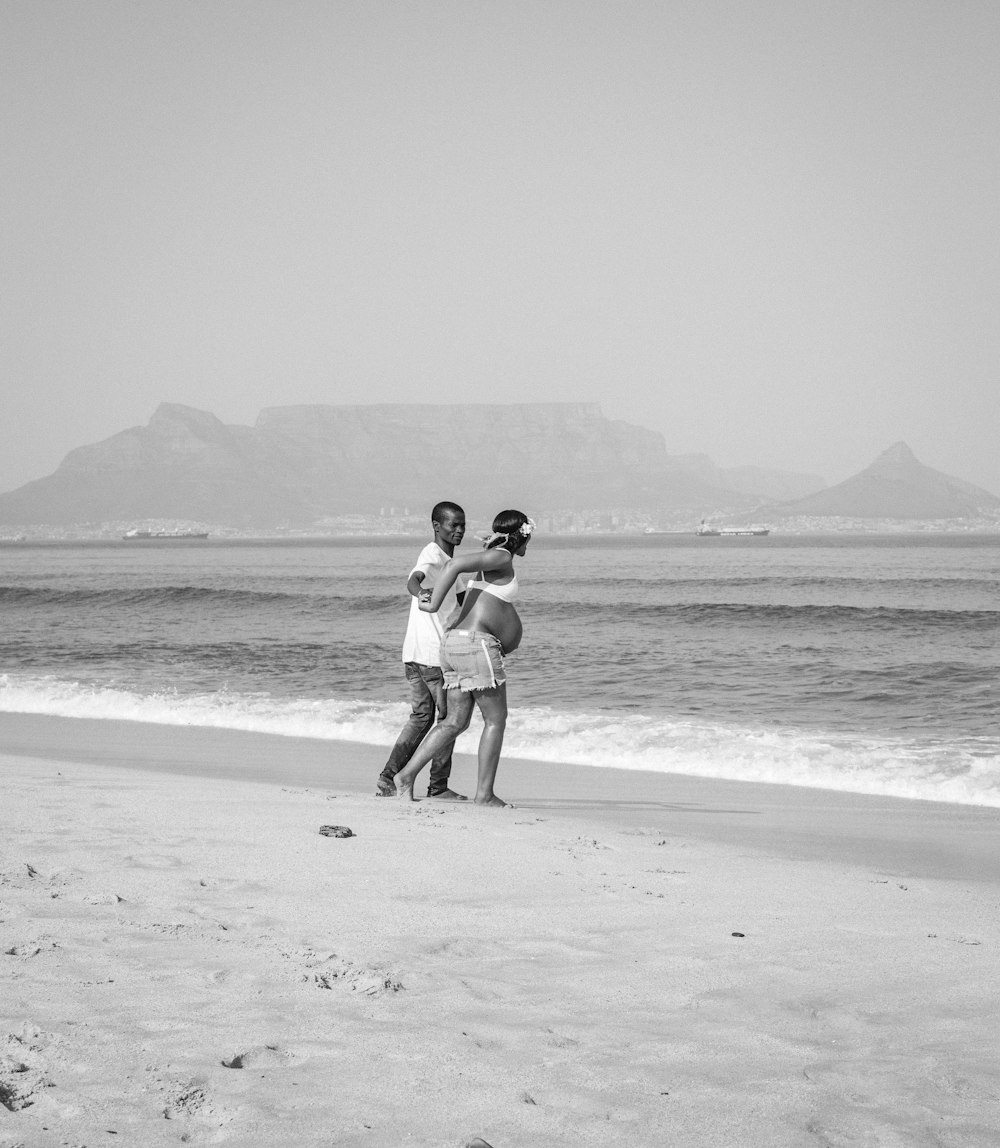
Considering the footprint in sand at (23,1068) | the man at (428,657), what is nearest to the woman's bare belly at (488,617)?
the man at (428,657)

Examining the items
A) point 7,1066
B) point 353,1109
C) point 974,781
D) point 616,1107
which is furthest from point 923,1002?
point 974,781

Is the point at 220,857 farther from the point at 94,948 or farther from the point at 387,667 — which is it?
the point at 387,667

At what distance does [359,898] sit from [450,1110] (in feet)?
5.96

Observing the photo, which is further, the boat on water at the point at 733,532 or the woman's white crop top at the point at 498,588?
the boat on water at the point at 733,532

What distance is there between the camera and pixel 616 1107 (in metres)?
2.60

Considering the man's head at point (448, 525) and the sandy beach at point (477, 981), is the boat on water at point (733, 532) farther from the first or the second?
the sandy beach at point (477, 981)

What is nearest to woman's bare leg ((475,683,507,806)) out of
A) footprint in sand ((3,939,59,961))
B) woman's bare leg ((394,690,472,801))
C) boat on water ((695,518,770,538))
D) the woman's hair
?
woman's bare leg ((394,690,472,801))

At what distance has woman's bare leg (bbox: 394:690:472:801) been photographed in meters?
6.79

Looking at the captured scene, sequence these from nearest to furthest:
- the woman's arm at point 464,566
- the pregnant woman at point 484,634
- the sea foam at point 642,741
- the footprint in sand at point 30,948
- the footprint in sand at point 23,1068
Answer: the footprint in sand at point 23,1068, the footprint in sand at point 30,948, the woman's arm at point 464,566, the pregnant woman at point 484,634, the sea foam at point 642,741

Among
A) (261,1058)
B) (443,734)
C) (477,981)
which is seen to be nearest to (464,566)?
(443,734)

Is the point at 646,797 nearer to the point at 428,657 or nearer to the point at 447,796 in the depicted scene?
the point at 447,796

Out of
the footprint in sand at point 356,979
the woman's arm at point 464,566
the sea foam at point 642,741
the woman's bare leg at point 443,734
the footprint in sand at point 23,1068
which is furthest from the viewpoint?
the sea foam at point 642,741

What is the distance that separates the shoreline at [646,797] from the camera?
6133 millimetres

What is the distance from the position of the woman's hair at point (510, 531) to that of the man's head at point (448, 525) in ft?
0.82
